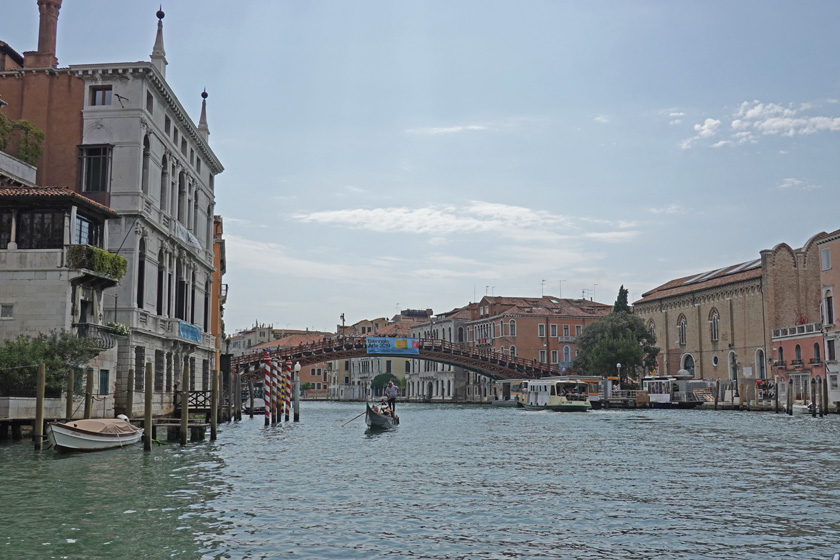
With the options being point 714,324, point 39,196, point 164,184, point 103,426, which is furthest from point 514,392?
point 103,426

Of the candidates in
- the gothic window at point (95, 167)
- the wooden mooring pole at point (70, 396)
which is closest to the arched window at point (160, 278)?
the gothic window at point (95, 167)

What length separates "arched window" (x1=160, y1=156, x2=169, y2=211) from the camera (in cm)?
3025

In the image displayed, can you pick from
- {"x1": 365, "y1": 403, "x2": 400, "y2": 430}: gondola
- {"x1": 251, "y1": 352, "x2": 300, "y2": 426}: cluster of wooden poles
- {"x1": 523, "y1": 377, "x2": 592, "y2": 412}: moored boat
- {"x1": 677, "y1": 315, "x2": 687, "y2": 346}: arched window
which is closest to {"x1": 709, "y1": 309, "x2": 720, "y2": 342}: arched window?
{"x1": 677, "y1": 315, "x2": 687, "y2": 346}: arched window

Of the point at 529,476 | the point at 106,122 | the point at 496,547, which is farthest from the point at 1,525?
the point at 106,122

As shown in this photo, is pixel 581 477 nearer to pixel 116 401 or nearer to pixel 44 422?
pixel 44 422

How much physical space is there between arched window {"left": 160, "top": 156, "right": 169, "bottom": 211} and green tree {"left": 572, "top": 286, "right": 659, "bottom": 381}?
34.9 m

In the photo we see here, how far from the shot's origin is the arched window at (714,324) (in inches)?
Result: 2303

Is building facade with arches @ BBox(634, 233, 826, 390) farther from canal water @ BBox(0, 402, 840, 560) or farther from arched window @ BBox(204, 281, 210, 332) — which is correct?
canal water @ BBox(0, 402, 840, 560)

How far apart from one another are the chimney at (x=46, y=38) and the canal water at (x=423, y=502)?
14275 mm

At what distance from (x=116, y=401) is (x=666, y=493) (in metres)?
17.4

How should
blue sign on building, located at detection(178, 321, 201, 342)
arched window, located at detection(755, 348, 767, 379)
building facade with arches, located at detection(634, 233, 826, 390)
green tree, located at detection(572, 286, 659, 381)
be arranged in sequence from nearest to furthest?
blue sign on building, located at detection(178, 321, 201, 342)
building facade with arches, located at detection(634, 233, 826, 390)
arched window, located at detection(755, 348, 767, 379)
green tree, located at detection(572, 286, 659, 381)

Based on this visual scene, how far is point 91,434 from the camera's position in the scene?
18469 millimetres

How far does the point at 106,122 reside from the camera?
2723 centimetres

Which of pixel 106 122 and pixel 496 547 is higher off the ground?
pixel 106 122
